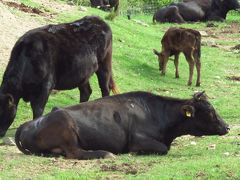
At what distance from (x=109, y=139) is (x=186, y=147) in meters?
1.47

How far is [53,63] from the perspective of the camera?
13.9 metres

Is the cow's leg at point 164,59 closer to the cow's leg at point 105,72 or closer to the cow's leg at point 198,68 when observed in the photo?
the cow's leg at point 198,68

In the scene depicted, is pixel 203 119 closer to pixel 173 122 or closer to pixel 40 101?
pixel 173 122

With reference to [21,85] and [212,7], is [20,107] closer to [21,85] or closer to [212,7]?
[21,85]

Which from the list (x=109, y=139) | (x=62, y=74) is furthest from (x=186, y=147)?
(x=62, y=74)

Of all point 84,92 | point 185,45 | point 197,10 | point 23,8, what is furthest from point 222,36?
point 84,92

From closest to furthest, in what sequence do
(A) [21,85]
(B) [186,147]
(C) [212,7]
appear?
(B) [186,147] → (A) [21,85] → (C) [212,7]

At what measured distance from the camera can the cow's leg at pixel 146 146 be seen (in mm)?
11633

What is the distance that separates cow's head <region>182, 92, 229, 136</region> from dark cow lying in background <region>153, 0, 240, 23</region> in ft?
84.5

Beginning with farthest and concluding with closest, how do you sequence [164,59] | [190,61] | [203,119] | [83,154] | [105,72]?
[164,59] < [190,61] < [105,72] < [203,119] < [83,154]

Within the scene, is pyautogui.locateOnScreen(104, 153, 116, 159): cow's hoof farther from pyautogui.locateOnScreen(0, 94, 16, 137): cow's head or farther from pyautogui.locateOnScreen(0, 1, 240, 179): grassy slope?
pyautogui.locateOnScreen(0, 94, 16, 137): cow's head

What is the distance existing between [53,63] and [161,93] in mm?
5855

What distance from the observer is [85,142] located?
1134cm

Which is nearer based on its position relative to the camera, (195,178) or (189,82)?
(195,178)
